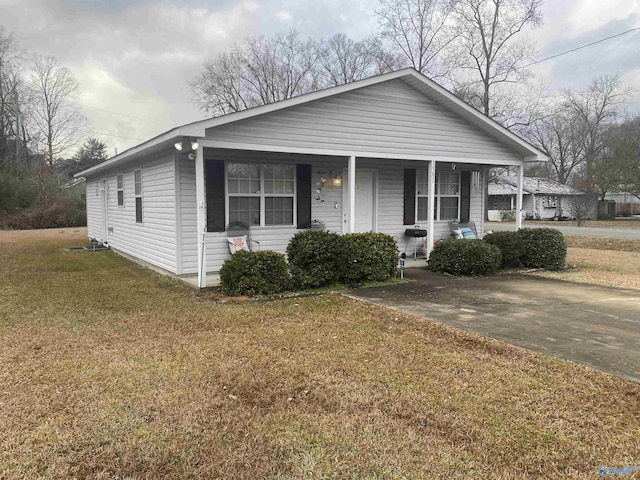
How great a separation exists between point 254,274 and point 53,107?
1384 inches

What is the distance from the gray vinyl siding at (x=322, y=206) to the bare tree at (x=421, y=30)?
661 inches

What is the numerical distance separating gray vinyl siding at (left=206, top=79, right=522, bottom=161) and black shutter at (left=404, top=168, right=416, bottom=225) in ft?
4.19

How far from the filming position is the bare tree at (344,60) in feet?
99.7

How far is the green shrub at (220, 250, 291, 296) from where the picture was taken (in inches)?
265

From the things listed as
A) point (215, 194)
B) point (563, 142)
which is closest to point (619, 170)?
point (563, 142)

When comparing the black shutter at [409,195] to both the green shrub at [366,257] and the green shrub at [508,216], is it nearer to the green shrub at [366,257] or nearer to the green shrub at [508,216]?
the green shrub at [366,257]

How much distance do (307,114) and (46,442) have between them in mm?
6769

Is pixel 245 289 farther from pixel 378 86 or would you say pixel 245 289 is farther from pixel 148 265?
pixel 378 86

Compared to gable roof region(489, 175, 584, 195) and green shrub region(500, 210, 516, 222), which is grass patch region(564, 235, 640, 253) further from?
gable roof region(489, 175, 584, 195)

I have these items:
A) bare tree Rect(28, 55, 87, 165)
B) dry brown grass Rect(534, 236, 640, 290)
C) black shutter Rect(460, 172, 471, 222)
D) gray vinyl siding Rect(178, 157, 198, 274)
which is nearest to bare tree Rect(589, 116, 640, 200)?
dry brown grass Rect(534, 236, 640, 290)

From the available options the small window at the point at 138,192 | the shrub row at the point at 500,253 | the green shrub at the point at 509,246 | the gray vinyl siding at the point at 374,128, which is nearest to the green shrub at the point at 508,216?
the gray vinyl siding at the point at 374,128

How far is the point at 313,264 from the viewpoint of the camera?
287 inches

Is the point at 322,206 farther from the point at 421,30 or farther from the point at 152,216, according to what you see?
the point at 421,30

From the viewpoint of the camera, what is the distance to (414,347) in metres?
4.40
